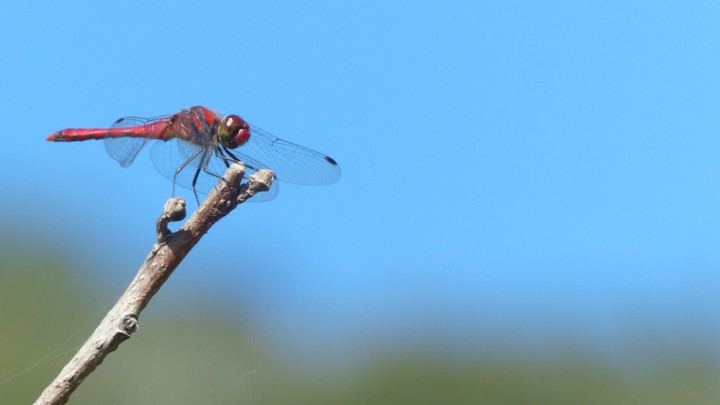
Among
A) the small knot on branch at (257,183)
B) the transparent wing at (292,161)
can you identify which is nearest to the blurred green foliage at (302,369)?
the transparent wing at (292,161)

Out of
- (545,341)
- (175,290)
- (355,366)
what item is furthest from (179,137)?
(545,341)

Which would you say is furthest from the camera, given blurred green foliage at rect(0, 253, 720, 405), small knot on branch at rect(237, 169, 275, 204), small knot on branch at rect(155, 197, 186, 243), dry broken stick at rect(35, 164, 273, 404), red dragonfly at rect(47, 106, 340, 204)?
blurred green foliage at rect(0, 253, 720, 405)

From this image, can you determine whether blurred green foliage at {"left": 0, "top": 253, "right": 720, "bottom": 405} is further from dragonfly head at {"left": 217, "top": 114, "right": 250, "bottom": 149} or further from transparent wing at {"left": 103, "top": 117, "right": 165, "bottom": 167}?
dragonfly head at {"left": 217, "top": 114, "right": 250, "bottom": 149}

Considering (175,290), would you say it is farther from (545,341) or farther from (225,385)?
(545,341)

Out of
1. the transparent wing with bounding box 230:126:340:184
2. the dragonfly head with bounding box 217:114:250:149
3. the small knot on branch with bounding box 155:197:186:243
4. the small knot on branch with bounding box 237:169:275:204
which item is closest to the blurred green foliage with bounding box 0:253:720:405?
the transparent wing with bounding box 230:126:340:184

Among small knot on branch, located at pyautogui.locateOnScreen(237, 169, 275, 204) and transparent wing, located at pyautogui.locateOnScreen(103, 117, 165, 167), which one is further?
transparent wing, located at pyautogui.locateOnScreen(103, 117, 165, 167)

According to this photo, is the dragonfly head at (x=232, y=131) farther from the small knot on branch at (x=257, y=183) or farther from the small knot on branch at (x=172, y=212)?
the small knot on branch at (x=172, y=212)

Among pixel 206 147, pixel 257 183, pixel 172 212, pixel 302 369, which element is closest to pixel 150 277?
pixel 172 212
